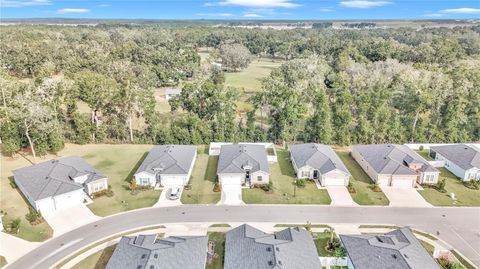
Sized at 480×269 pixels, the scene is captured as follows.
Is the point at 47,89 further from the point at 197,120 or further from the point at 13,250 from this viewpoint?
the point at 13,250

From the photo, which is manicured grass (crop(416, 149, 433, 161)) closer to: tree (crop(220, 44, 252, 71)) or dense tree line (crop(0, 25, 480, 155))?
dense tree line (crop(0, 25, 480, 155))

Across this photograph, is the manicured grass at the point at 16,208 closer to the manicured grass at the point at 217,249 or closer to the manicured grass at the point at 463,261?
the manicured grass at the point at 217,249

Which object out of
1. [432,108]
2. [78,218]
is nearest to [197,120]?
[78,218]

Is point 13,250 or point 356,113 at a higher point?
point 356,113

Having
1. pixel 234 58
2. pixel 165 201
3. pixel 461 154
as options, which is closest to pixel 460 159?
pixel 461 154

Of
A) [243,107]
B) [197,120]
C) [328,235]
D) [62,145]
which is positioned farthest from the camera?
[243,107]

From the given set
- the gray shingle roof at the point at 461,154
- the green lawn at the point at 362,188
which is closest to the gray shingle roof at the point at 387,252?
the green lawn at the point at 362,188
